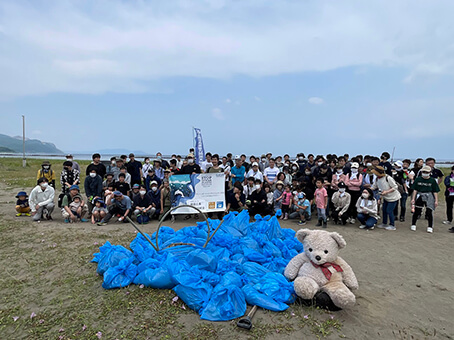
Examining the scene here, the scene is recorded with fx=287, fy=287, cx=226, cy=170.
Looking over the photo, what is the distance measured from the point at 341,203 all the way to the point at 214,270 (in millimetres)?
4745

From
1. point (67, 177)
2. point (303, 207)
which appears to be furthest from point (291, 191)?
point (67, 177)

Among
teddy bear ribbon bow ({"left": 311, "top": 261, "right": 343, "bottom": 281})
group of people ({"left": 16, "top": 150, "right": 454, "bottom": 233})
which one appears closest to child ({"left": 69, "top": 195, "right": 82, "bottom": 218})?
group of people ({"left": 16, "top": 150, "right": 454, "bottom": 233})

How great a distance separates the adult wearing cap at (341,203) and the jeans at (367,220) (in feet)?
1.18

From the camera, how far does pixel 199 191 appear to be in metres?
7.84

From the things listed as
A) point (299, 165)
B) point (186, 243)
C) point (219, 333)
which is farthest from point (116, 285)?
point (299, 165)

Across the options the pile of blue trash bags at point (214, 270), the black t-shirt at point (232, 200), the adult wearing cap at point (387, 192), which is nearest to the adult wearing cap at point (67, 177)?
the black t-shirt at point (232, 200)

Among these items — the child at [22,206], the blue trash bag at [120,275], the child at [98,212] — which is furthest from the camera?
the child at [22,206]

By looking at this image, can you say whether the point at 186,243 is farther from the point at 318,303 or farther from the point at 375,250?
the point at 375,250

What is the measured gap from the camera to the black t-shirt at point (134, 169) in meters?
9.30

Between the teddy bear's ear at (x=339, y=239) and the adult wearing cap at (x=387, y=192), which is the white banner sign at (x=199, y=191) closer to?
the adult wearing cap at (x=387, y=192)

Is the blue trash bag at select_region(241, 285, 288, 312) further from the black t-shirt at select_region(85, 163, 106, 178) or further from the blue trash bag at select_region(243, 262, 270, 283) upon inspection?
the black t-shirt at select_region(85, 163, 106, 178)

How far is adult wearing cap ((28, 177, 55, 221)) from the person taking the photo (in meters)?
7.52

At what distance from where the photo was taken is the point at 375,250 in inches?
225

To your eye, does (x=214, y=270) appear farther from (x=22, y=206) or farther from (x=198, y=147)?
(x=198, y=147)
